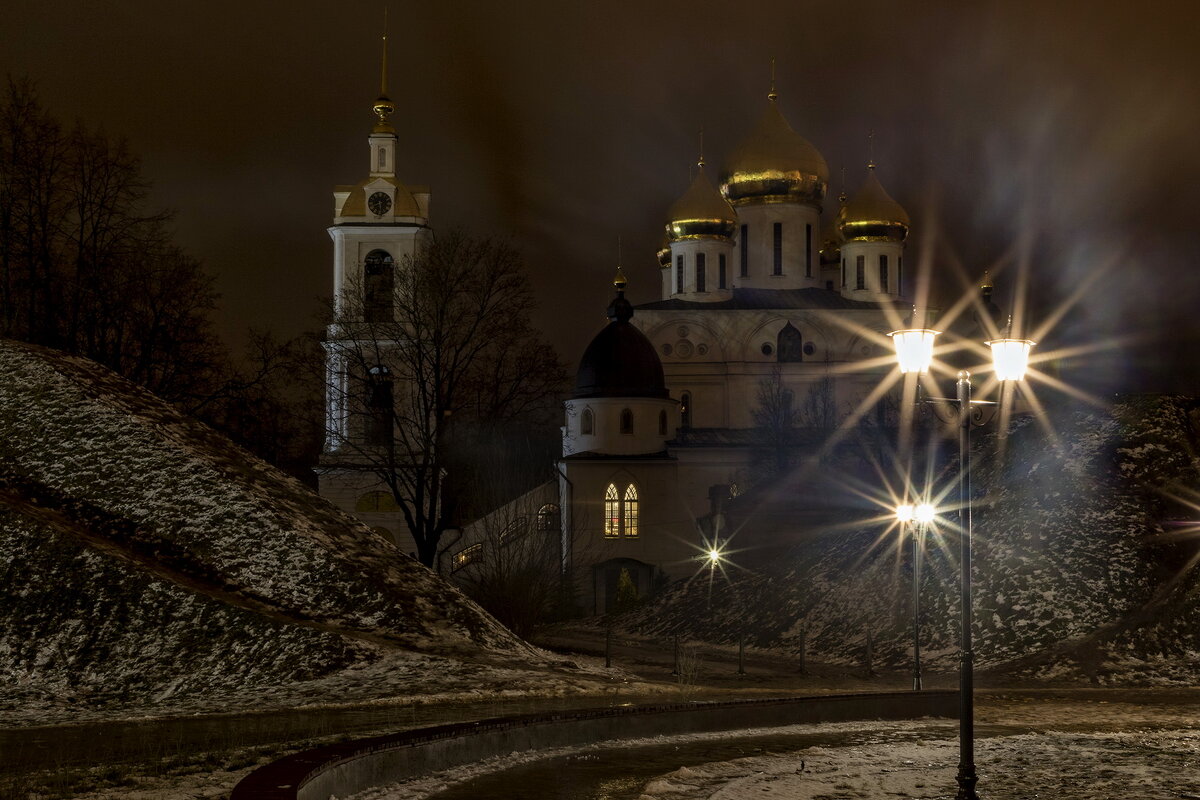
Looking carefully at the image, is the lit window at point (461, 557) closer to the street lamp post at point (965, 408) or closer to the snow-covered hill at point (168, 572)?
the snow-covered hill at point (168, 572)

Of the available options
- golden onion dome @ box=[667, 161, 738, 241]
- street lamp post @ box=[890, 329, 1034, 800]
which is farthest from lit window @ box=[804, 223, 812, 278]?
street lamp post @ box=[890, 329, 1034, 800]

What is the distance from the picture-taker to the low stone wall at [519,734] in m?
11.8

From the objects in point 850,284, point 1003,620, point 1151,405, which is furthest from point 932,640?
point 850,284

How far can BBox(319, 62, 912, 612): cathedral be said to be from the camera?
5453 centimetres

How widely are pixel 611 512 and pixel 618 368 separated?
519cm

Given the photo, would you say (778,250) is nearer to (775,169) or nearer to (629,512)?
(775,169)

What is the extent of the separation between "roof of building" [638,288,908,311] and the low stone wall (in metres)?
47.0

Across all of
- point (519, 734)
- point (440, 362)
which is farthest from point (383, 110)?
point (519, 734)

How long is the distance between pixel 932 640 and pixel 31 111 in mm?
21531

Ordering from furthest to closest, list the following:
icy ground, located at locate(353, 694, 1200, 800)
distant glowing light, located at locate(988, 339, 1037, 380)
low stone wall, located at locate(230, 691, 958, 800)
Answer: icy ground, located at locate(353, 694, 1200, 800)
distant glowing light, located at locate(988, 339, 1037, 380)
low stone wall, located at locate(230, 691, 958, 800)

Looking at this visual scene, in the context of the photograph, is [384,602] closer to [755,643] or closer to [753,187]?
[755,643]

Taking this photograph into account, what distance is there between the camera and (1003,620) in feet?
99.9

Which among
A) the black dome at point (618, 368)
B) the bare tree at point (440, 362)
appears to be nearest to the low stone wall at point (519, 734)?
the bare tree at point (440, 362)

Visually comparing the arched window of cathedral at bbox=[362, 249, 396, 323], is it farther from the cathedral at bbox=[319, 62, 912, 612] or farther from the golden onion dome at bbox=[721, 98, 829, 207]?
the golden onion dome at bbox=[721, 98, 829, 207]
